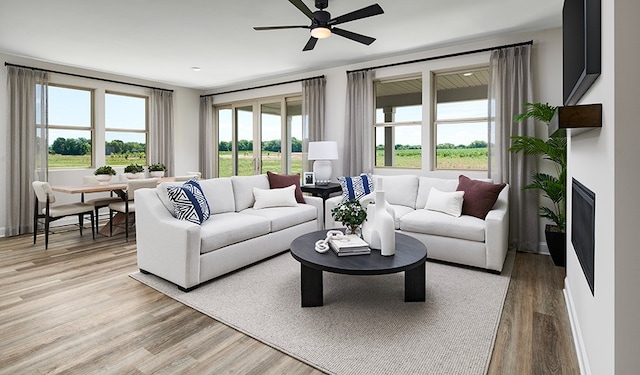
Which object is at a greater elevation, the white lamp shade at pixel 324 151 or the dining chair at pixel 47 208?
the white lamp shade at pixel 324 151

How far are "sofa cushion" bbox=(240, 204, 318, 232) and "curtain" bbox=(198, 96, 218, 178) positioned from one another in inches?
144

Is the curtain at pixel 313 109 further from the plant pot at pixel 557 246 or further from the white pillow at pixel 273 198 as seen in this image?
the plant pot at pixel 557 246

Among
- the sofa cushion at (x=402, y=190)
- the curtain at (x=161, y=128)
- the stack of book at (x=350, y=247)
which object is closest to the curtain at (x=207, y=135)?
the curtain at (x=161, y=128)

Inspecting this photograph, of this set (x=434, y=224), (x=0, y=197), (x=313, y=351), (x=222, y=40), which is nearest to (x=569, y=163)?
(x=434, y=224)

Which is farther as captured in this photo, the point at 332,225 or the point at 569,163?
the point at 332,225

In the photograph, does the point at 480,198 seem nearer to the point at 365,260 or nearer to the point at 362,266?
the point at 365,260

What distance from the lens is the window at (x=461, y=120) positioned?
4.61m

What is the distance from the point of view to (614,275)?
1.22 m

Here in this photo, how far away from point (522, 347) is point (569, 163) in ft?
5.04

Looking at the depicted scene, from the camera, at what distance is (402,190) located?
14.9ft

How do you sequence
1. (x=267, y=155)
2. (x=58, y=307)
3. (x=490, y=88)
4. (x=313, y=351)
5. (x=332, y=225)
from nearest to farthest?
(x=313, y=351), (x=58, y=307), (x=490, y=88), (x=332, y=225), (x=267, y=155)

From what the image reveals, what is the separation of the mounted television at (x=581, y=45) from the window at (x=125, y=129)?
6711mm

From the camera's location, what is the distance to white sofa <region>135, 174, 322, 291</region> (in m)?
2.93

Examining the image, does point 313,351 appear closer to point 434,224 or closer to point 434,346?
point 434,346
